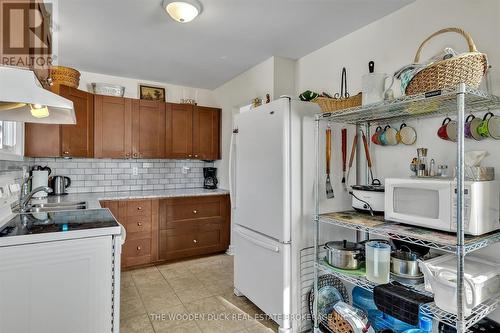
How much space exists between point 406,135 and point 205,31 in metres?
1.79

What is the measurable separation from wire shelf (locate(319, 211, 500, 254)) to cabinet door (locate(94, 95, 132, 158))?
2.75 m

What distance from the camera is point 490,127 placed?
58.8 inches

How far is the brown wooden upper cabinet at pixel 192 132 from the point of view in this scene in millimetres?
3809

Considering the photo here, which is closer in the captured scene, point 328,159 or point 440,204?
point 440,204

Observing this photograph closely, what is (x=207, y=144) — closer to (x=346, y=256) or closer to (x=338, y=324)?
(x=346, y=256)

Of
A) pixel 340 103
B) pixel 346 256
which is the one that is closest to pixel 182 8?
pixel 340 103

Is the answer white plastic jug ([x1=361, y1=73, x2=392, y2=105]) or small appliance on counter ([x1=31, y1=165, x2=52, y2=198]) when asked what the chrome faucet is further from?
white plastic jug ([x1=361, y1=73, x2=392, y2=105])

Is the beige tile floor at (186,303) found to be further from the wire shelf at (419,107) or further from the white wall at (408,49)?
the wire shelf at (419,107)

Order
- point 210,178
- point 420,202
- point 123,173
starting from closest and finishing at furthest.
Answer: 1. point 420,202
2. point 123,173
3. point 210,178

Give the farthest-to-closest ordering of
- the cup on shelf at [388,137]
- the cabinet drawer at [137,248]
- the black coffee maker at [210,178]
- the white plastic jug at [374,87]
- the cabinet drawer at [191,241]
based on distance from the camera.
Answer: the black coffee maker at [210,178]
the cabinet drawer at [191,241]
the cabinet drawer at [137,248]
the cup on shelf at [388,137]
the white plastic jug at [374,87]

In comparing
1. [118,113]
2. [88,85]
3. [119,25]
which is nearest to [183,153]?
[118,113]

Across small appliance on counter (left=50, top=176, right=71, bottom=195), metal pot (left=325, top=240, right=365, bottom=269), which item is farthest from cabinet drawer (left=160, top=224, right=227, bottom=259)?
metal pot (left=325, top=240, right=365, bottom=269)

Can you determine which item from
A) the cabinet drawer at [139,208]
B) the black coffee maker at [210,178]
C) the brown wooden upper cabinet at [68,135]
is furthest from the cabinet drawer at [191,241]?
the brown wooden upper cabinet at [68,135]

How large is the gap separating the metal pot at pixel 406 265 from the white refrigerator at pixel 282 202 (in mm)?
607
